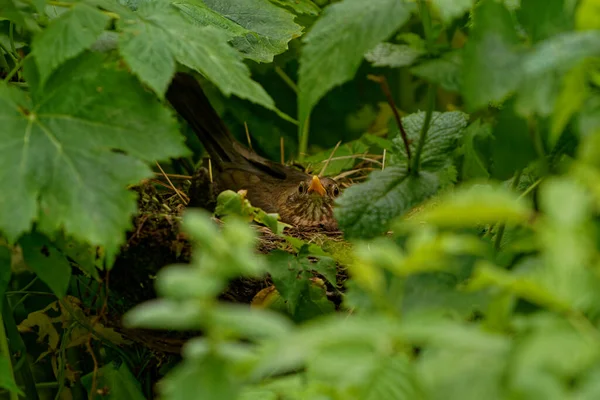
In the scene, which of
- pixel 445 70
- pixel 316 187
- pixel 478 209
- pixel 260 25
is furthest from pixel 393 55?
pixel 316 187

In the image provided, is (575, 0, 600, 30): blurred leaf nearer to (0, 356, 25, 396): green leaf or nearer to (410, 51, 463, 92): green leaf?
(410, 51, 463, 92): green leaf

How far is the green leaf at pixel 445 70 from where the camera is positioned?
3.47 feet

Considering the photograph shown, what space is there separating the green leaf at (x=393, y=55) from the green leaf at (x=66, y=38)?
1.25 feet

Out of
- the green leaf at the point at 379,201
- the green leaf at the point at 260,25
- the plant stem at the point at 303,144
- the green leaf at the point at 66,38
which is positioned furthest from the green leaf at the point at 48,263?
the plant stem at the point at 303,144

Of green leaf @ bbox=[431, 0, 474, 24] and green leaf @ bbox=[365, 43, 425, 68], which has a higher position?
green leaf @ bbox=[431, 0, 474, 24]

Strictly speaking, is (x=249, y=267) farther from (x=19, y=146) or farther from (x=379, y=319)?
(x=19, y=146)

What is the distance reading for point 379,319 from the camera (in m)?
0.61

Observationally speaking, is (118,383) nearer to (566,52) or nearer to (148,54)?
(148,54)

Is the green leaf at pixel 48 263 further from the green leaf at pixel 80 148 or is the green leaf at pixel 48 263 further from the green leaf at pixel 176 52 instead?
the green leaf at pixel 176 52

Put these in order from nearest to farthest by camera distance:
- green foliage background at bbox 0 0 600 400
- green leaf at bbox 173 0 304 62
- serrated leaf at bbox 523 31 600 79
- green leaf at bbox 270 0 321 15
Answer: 1. green foliage background at bbox 0 0 600 400
2. serrated leaf at bbox 523 31 600 79
3. green leaf at bbox 173 0 304 62
4. green leaf at bbox 270 0 321 15

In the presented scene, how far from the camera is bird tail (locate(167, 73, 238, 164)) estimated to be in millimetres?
1907

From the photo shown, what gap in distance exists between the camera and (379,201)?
3.86ft

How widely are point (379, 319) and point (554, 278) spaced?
13 centimetres

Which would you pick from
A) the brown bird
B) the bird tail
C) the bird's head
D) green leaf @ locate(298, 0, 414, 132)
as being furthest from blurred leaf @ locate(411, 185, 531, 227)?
the bird's head
